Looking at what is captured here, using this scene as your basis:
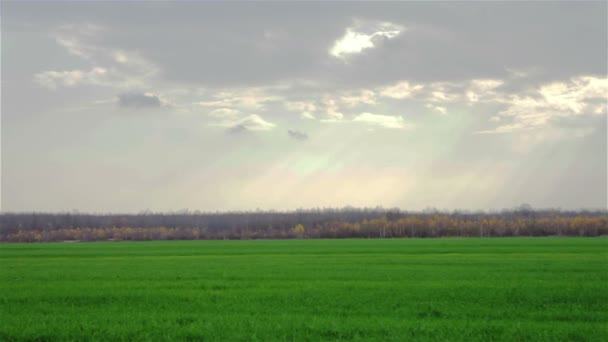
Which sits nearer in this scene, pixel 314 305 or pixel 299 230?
pixel 314 305

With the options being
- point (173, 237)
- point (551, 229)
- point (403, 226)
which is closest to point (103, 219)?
point (173, 237)

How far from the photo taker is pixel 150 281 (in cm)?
2795

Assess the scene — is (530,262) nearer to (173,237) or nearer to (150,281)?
(150,281)

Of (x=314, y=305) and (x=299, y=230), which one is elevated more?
(x=314, y=305)

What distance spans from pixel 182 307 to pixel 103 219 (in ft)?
611

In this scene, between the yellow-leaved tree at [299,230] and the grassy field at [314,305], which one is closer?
the grassy field at [314,305]

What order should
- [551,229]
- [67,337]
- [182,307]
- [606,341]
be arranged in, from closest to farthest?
[606,341] < [67,337] < [182,307] < [551,229]

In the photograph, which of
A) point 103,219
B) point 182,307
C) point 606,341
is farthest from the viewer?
point 103,219

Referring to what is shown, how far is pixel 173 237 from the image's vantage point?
362 ft

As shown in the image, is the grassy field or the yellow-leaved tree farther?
the yellow-leaved tree

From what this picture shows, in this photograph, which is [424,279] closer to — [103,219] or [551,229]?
[551,229]

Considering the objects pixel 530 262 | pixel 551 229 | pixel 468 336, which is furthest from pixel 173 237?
pixel 468 336

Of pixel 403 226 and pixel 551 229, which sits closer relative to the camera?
pixel 551 229

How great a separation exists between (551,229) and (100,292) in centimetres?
9301
